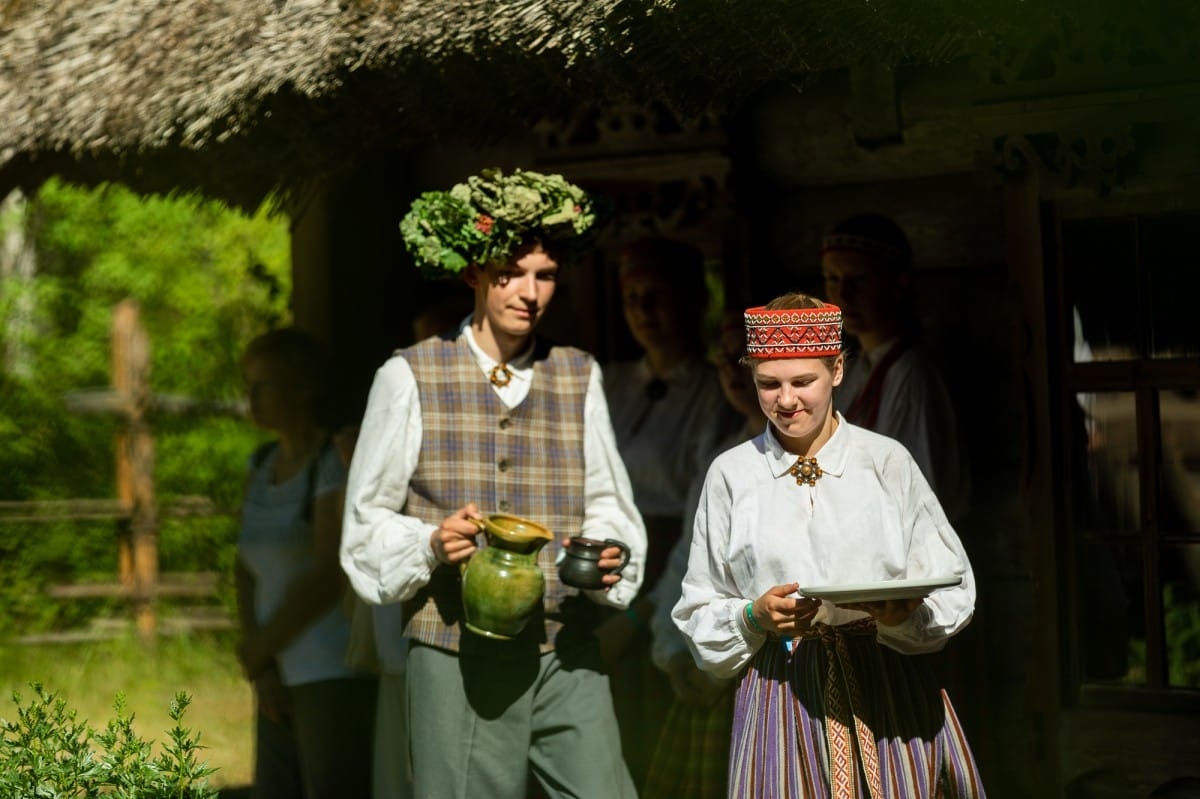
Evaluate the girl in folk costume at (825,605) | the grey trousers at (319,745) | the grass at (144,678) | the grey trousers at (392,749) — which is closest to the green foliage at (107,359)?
the grass at (144,678)

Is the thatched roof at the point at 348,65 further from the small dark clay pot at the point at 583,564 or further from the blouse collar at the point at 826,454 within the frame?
the small dark clay pot at the point at 583,564

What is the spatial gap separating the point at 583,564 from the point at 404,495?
493 mm

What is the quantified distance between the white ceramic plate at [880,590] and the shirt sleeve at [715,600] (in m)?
0.29

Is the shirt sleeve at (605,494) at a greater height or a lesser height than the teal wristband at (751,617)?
greater

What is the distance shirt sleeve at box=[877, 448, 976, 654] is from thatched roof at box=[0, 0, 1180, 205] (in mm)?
1088

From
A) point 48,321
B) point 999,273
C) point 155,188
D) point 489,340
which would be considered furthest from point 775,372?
point 48,321

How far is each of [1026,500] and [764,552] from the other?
144 cm

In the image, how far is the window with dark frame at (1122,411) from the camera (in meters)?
4.81

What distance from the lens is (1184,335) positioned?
482 centimetres

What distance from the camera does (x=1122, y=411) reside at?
4988 mm

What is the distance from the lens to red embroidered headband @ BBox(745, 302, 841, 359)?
11.4 feet

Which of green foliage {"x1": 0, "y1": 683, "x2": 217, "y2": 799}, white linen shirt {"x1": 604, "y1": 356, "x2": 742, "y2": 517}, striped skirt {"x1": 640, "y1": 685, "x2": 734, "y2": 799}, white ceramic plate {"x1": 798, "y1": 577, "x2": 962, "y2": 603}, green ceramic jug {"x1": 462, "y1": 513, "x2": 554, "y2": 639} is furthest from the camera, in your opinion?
white linen shirt {"x1": 604, "y1": 356, "x2": 742, "y2": 517}

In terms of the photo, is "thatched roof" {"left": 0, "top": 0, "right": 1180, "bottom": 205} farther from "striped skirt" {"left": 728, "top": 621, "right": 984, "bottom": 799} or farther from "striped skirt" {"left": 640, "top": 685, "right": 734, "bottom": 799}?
"striped skirt" {"left": 640, "top": 685, "right": 734, "bottom": 799}

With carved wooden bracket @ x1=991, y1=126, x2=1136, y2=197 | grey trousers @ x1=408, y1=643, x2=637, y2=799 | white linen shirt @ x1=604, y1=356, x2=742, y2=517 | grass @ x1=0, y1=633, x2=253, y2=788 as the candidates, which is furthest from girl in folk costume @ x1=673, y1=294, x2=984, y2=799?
grass @ x1=0, y1=633, x2=253, y2=788
